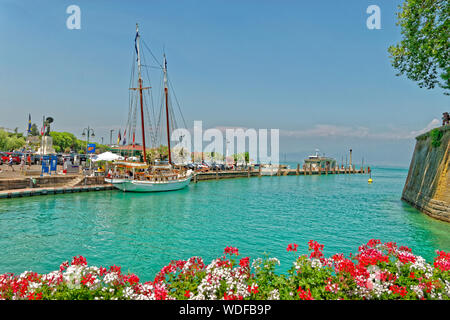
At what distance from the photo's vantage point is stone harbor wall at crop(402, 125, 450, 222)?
57.1 feet

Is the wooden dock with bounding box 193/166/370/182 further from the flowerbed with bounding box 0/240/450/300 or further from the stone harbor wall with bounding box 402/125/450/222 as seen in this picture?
the flowerbed with bounding box 0/240/450/300

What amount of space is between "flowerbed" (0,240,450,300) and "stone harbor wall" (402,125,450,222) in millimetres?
15570

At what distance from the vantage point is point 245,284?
195 inches

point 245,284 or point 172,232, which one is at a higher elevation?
point 245,284

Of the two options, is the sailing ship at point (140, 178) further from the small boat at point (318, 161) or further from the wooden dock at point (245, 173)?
the small boat at point (318, 161)

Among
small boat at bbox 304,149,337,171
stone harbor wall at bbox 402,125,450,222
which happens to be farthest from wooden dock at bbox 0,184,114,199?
small boat at bbox 304,149,337,171

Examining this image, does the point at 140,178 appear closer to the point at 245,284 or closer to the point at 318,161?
the point at 245,284

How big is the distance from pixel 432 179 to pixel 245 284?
2127 cm

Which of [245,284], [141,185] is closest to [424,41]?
[245,284]

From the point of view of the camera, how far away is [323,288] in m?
4.78

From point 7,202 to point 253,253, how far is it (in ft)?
77.9

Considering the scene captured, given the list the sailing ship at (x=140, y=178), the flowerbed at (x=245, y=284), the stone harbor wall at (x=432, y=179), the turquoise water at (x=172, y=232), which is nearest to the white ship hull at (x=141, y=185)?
the sailing ship at (x=140, y=178)
